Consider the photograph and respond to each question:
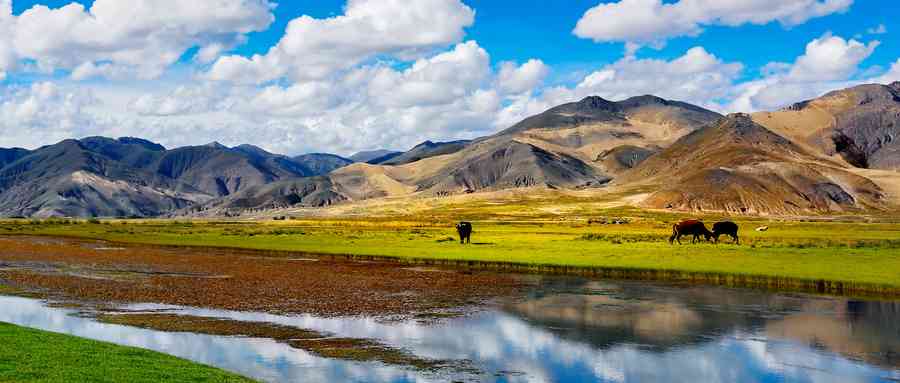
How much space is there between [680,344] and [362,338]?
12.8m

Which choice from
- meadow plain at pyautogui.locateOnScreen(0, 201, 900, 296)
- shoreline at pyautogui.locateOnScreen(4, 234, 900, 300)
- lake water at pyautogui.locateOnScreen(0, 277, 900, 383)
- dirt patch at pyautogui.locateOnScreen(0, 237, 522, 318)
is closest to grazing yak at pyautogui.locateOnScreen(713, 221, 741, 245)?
meadow plain at pyautogui.locateOnScreen(0, 201, 900, 296)

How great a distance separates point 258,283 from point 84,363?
2905 centimetres

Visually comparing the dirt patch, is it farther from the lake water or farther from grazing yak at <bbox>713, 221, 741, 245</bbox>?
grazing yak at <bbox>713, 221, 741, 245</bbox>

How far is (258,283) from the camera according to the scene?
168 feet

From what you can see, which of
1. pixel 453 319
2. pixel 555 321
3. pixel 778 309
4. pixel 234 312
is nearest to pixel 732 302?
pixel 778 309

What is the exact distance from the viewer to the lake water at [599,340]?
26469 mm

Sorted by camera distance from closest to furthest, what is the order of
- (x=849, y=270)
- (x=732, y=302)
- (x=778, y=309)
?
(x=778, y=309) < (x=732, y=302) < (x=849, y=270)

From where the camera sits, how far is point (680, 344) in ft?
103

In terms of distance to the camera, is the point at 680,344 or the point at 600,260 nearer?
the point at 680,344

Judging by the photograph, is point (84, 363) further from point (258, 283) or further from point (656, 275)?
point (656, 275)

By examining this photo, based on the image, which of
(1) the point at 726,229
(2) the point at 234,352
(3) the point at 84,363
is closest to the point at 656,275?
(1) the point at 726,229

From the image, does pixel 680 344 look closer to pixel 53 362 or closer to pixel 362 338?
pixel 362 338

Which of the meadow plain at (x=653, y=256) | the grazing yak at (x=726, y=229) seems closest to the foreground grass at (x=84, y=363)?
the meadow plain at (x=653, y=256)

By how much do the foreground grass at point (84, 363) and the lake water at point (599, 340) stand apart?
2.75 meters
